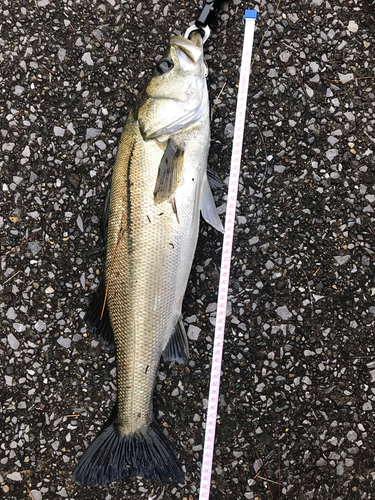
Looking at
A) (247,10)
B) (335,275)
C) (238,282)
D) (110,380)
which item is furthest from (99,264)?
(247,10)

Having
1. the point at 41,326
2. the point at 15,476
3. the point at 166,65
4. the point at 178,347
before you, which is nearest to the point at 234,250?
the point at 178,347

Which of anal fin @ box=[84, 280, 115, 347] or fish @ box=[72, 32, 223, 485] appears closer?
fish @ box=[72, 32, 223, 485]

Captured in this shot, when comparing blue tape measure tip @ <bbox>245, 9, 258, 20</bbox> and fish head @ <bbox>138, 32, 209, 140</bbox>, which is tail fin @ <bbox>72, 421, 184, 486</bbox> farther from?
blue tape measure tip @ <bbox>245, 9, 258, 20</bbox>

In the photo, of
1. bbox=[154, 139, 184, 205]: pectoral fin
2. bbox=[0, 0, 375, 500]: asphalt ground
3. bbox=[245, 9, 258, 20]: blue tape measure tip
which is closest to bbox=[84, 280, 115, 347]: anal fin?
bbox=[0, 0, 375, 500]: asphalt ground

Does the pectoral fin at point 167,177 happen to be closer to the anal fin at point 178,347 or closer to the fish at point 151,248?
the fish at point 151,248

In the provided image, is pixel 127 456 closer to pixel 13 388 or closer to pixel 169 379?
pixel 169 379

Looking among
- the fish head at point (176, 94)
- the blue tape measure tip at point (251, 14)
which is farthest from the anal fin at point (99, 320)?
the blue tape measure tip at point (251, 14)

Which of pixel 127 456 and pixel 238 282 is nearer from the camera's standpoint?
pixel 127 456
